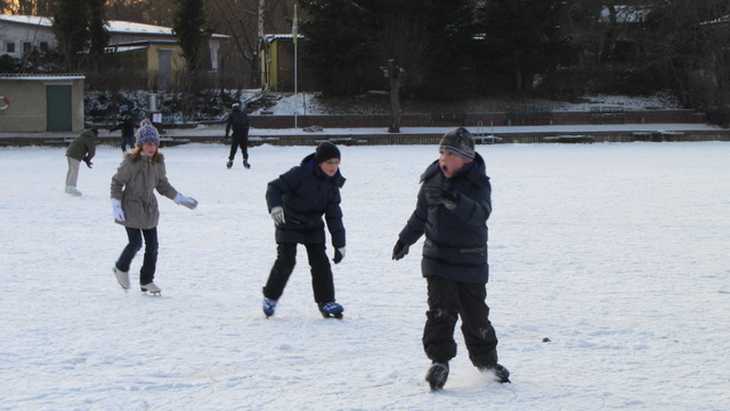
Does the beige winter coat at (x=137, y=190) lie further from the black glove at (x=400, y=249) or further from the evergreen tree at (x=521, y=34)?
the evergreen tree at (x=521, y=34)

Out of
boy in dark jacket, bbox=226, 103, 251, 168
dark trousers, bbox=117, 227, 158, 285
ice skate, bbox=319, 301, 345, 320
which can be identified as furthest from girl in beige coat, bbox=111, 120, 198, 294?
boy in dark jacket, bbox=226, 103, 251, 168

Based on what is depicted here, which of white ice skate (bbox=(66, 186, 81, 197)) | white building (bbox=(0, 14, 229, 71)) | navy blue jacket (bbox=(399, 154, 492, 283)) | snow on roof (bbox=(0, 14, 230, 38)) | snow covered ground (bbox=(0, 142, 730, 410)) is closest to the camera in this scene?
navy blue jacket (bbox=(399, 154, 492, 283))

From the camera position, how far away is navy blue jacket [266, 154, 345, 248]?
738 centimetres

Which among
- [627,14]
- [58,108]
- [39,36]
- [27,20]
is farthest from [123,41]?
[627,14]

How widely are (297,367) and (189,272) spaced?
390cm

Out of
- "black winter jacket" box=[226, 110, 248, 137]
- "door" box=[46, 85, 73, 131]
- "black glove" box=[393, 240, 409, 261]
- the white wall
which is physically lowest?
"black glove" box=[393, 240, 409, 261]

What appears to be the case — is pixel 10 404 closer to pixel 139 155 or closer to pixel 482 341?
pixel 482 341

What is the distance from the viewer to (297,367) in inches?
251

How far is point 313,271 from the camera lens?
7.76m

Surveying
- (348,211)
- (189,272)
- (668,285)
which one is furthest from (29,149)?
(668,285)

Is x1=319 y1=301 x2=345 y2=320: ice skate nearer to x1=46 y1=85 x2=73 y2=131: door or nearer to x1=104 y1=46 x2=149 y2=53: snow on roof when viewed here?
x1=46 y1=85 x2=73 y2=131: door

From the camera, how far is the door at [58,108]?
40500mm

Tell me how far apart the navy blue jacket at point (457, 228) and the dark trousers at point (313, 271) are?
1.83 meters

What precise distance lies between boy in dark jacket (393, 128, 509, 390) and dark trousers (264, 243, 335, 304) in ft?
5.72
